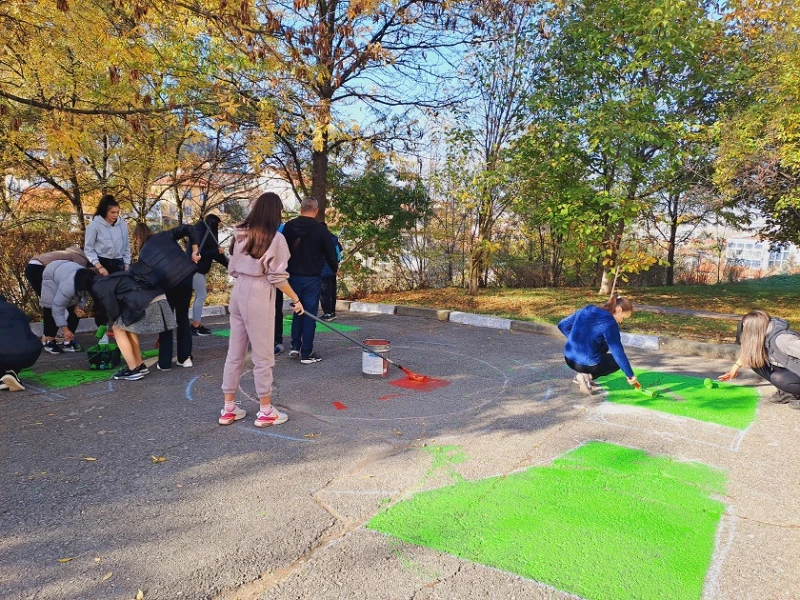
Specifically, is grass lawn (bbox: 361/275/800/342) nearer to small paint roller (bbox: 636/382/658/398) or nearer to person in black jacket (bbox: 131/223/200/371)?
small paint roller (bbox: 636/382/658/398)

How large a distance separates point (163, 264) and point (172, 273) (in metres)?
0.13

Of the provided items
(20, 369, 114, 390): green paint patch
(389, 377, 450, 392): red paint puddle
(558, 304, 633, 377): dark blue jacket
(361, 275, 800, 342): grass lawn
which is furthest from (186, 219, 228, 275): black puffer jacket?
(361, 275, 800, 342): grass lawn

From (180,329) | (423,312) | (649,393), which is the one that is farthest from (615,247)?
(180,329)

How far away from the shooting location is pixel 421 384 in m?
5.54

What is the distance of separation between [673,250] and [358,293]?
10343mm

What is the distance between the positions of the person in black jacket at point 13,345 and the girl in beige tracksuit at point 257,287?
217 cm

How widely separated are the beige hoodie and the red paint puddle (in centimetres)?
198

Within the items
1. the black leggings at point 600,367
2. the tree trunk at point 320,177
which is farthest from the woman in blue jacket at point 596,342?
the tree trunk at point 320,177

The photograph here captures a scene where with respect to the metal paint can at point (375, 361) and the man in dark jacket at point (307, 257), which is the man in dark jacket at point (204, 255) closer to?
the man in dark jacket at point (307, 257)

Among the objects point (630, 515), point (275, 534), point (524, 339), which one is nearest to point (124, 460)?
point (275, 534)

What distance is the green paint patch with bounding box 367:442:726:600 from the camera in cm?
239

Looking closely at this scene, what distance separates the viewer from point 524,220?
13.6 meters

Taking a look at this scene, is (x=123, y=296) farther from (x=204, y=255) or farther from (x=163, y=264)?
(x=204, y=255)

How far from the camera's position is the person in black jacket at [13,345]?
4.75 metres
